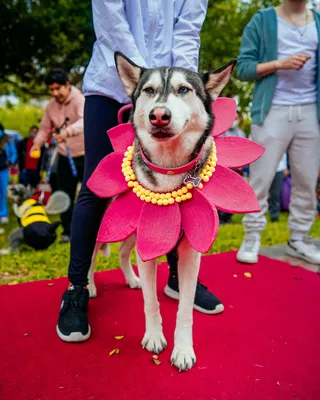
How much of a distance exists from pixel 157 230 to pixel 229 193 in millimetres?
396

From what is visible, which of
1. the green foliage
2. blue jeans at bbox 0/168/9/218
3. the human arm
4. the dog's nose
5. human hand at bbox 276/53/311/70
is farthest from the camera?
the green foliage

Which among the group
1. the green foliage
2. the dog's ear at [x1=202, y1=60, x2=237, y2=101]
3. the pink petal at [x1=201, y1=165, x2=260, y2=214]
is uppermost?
the dog's ear at [x1=202, y1=60, x2=237, y2=101]

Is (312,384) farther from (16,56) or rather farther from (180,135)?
(16,56)

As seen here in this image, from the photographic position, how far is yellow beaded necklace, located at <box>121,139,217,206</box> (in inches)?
67.9

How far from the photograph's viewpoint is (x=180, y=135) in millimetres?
1689

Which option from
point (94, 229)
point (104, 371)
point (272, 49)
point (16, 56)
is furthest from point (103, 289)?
point (16, 56)

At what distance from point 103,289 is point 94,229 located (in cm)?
73

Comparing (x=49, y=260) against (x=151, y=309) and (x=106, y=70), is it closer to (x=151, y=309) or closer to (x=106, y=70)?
(x=151, y=309)

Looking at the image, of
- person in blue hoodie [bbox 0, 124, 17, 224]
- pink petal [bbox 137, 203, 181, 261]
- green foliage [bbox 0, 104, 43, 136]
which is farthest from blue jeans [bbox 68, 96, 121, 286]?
green foliage [bbox 0, 104, 43, 136]

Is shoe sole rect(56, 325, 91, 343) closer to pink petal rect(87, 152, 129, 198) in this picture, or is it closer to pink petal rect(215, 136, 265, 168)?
pink petal rect(87, 152, 129, 198)

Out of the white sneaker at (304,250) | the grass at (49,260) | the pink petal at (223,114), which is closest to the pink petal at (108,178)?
the pink petal at (223,114)

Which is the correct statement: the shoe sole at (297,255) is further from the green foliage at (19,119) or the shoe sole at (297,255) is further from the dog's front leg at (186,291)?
the green foliage at (19,119)

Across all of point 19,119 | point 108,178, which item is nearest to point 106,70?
point 108,178

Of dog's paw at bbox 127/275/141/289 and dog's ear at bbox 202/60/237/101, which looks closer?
dog's ear at bbox 202/60/237/101
